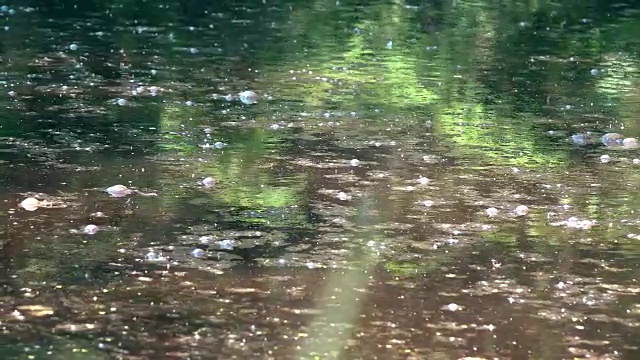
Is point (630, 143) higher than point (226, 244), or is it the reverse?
point (226, 244)

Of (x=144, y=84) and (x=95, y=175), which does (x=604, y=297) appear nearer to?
(x=95, y=175)

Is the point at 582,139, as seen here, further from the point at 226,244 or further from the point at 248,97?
the point at 226,244

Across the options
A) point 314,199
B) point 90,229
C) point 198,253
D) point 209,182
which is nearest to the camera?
point 198,253

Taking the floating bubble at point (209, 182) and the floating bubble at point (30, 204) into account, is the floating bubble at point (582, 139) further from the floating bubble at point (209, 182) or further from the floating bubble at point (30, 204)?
the floating bubble at point (30, 204)

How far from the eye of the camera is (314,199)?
5.40 meters

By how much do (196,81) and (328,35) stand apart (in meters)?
2.70

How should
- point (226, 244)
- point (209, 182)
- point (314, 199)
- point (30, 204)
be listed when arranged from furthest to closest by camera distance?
point (209, 182)
point (314, 199)
point (30, 204)
point (226, 244)

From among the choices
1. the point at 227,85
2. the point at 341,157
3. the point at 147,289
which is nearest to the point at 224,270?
the point at 147,289

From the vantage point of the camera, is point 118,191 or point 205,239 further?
point 118,191

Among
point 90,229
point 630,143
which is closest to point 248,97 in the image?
point 630,143

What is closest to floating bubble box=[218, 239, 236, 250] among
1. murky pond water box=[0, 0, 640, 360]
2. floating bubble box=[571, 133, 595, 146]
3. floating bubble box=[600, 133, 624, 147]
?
murky pond water box=[0, 0, 640, 360]

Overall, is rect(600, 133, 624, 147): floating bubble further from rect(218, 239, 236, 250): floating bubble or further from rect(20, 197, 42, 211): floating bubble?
rect(20, 197, 42, 211): floating bubble

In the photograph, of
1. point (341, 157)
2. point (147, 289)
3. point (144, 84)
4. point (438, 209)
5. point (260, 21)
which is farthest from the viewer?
point (260, 21)

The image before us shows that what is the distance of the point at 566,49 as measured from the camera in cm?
1012
